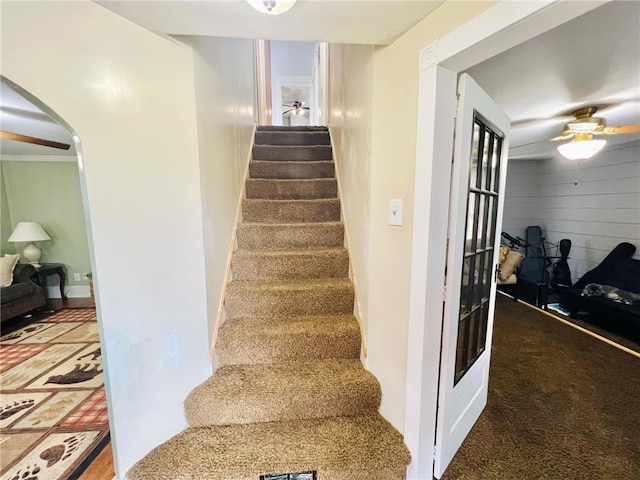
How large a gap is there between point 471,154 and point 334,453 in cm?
148

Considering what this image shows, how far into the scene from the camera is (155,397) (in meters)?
1.29

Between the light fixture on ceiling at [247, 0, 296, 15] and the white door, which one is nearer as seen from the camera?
the light fixture on ceiling at [247, 0, 296, 15]

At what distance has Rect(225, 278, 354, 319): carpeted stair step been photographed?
1.79 meters

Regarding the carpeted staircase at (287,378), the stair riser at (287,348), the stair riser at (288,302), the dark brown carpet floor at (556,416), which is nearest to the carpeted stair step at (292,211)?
the carpeted staircase at (287,378)

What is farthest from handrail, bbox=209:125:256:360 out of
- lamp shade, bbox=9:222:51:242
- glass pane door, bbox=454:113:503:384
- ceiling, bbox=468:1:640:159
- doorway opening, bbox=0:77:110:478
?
lamp shade, bbox=9:222:51:242

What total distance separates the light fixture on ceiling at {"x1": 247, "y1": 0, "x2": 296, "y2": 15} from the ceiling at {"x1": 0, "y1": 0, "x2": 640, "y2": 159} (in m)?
0.07

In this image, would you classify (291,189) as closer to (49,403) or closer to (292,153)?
(292,153)

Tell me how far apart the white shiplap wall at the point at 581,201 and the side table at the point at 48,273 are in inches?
275

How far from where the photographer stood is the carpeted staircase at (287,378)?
1204mm

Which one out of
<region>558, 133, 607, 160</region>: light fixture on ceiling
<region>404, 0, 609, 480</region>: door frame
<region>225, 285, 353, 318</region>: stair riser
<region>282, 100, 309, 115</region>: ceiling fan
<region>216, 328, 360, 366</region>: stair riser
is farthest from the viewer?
<region>282, 100, 309, 115</region>: ceiling fan

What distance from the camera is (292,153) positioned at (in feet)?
9.97

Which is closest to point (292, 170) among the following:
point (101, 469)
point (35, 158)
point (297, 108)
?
point (101, 469)

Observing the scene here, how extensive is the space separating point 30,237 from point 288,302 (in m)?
3.74

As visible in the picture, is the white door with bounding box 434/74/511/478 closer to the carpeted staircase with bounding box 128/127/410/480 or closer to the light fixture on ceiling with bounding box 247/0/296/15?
the carpeted staircase with bounding box 128/127/410/480
